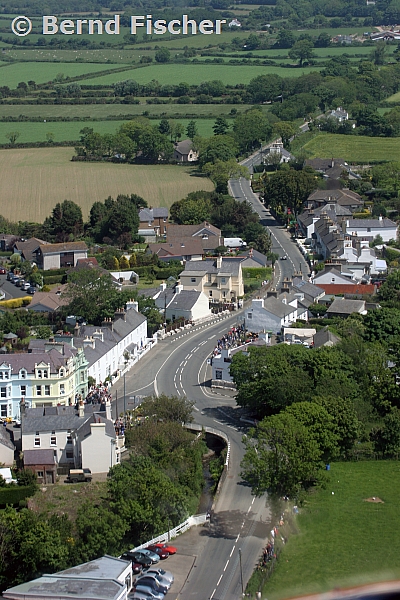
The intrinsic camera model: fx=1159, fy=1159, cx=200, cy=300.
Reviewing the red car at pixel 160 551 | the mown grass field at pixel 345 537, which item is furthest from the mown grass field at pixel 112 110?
the red car at pixel 160 551

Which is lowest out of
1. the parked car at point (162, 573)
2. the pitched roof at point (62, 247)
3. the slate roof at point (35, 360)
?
the parked car at point (162, 573)

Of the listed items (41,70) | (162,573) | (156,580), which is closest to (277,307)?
(162,573)

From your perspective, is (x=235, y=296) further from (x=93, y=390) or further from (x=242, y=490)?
(x=242, y=490)

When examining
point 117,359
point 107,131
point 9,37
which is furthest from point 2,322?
point 9,37

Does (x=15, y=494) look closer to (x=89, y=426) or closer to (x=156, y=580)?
(x=89, y=426)

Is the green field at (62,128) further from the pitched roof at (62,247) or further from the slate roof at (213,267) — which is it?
the slate roof at (213,267)

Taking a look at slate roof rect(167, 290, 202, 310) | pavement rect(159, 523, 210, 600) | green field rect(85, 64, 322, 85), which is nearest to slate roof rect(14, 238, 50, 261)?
slate roof rect(167, 290, 202, 310)
